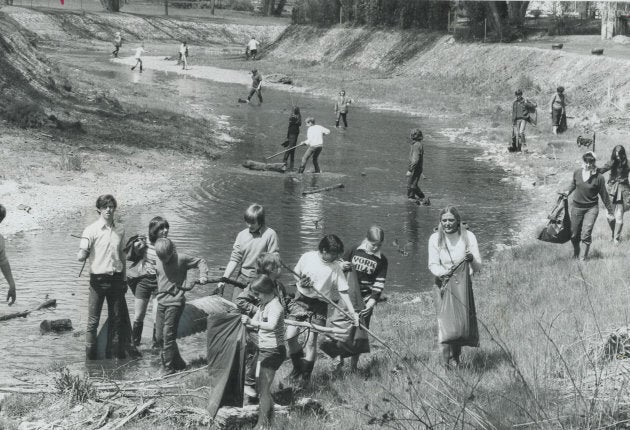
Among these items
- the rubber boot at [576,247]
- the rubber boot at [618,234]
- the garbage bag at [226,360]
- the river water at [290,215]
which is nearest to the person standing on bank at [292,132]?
the river water at [290,215]

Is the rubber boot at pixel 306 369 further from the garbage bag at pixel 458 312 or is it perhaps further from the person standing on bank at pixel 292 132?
the person standing on bank at pixel 292 132

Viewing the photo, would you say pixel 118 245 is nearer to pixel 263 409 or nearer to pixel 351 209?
pixel 263 409

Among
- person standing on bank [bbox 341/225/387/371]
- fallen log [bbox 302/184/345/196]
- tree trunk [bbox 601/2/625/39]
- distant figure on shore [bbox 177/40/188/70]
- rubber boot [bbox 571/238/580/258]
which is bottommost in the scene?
fallen log [bbox 302/184/345/196]

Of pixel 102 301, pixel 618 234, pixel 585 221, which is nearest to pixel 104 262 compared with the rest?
pixel 102 301

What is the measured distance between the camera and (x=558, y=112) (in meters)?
28.7

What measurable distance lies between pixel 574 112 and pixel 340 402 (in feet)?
84.8

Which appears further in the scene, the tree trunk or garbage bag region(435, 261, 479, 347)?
the tree trunk

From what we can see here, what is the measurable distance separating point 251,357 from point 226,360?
2.84ft

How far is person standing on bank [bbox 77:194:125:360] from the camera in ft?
31.4

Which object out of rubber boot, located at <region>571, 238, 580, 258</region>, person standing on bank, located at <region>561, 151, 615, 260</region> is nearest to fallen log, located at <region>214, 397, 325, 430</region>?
person standing on bank, located at <region>561, 151, 615, 260</region>

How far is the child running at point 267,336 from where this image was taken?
25.0 ft

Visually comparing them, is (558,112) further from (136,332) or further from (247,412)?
(247,412)

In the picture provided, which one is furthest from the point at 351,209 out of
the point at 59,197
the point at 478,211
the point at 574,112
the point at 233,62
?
the point at 233,62

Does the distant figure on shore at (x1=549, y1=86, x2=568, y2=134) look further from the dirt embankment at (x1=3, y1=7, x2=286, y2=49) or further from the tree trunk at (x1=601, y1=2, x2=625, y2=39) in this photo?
the dirt embankment at (x1=3, y1=7, x2=286, y2=49)
